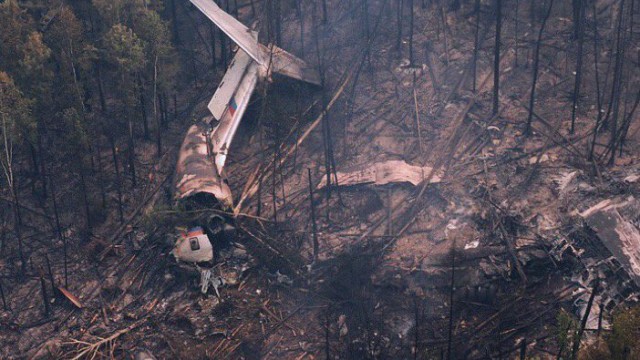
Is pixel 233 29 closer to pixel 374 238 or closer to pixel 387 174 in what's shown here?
pixel 387 174

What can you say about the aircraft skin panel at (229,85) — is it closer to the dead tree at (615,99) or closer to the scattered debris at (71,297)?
the scattered debris at (71,297)

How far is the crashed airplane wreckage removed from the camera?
54.7 feet

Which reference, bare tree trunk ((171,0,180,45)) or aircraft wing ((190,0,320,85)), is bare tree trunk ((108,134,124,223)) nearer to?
aircraft wing ((190,0,320,85))

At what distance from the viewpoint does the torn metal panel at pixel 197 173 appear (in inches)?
670

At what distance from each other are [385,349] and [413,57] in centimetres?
1277

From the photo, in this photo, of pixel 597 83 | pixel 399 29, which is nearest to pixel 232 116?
pixel 399 29

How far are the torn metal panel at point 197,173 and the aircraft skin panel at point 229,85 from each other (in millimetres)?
864

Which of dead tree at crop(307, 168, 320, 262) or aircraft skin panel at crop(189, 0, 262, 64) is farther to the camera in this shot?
aircraft skin panel at crop(189, 0, 262, 64)

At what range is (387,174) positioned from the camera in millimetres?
18281

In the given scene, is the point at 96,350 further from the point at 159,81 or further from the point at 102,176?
the point at 159,81

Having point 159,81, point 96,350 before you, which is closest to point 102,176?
point 159,81

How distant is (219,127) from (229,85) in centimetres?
150

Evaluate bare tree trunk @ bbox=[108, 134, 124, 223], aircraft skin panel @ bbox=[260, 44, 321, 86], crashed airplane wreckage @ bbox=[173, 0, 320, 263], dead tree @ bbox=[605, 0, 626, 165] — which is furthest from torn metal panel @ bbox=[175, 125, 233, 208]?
dead tree @ bbox=[605, 0, 626, 165]

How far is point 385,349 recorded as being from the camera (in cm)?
1385
